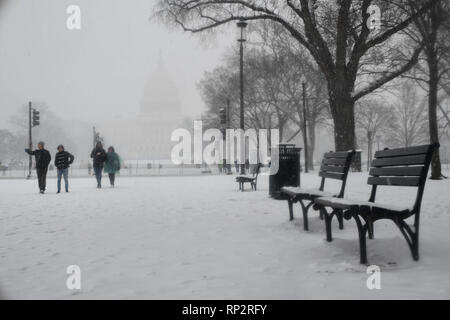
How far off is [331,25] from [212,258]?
11625mm

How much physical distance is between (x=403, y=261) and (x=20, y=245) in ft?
13.9

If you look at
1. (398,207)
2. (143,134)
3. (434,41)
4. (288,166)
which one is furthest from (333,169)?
(143,134)

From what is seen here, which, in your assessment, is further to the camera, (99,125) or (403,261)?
(99,125)

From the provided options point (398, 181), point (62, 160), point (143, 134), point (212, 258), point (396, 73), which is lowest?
point (212, 258)

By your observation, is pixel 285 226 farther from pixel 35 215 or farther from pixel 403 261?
pixel 35 215

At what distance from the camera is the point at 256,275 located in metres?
3.86

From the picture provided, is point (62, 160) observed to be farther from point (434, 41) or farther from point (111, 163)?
Result: point (434, 41)

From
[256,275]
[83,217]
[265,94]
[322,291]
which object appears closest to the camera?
[322,291]

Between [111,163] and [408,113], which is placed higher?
[408,113]

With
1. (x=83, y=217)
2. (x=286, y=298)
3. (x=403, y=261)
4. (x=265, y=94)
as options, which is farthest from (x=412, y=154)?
(x=265, y=94)

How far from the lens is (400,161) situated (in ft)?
14.9

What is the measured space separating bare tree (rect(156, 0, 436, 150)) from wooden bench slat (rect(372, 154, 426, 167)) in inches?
339
